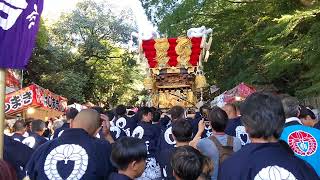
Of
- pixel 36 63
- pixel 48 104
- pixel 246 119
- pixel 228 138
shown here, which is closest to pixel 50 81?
pixel 36 63

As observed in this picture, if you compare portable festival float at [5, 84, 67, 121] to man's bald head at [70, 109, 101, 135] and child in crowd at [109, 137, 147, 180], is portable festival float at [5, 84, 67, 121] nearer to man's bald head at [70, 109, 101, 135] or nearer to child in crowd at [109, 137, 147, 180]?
man's bald head at [70, 109, 101, 135]

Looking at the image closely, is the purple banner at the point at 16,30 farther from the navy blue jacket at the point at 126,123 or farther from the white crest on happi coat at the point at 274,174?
the navy blue jacket at the point at 126,123

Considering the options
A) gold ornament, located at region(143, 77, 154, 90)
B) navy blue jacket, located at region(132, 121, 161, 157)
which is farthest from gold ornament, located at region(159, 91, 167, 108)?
navy blue jacket, located at region(132, 121, 161, 157)

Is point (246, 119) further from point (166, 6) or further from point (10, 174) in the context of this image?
point (166, 6)

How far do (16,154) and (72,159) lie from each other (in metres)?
0.94

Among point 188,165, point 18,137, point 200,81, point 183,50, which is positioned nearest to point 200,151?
point 188,165

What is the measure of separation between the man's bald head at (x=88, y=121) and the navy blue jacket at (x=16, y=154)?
0.78m

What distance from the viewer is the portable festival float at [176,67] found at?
548 inches

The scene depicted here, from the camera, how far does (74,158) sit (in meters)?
3.57

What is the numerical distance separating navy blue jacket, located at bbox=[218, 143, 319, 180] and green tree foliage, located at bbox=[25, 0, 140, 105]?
77.1ft

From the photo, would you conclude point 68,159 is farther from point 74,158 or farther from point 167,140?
point 167,140

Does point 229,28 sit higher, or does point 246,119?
point 229,28

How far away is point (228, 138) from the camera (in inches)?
173

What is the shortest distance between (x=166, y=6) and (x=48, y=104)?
6804 millimetres
